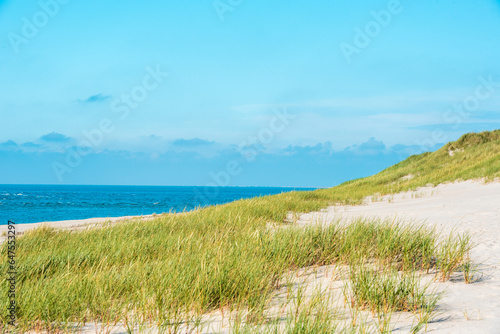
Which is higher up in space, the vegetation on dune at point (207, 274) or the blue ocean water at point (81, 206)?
the blue ocean water at point (81, 206)

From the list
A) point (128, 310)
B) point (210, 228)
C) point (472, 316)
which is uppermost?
point (210, 228)

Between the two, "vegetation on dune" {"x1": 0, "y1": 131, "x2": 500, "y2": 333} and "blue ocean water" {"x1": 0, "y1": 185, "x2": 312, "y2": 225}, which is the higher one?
"blue ocean water" {"x1": 0, "y1": 185, "x2": 312, "y2": 225}

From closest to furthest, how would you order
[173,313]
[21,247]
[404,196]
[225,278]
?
[173,313], [225,278], [21,247], [404,196]

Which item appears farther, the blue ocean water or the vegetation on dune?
the blue ocean water

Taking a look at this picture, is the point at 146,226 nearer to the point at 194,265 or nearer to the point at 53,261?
the point at 53,261

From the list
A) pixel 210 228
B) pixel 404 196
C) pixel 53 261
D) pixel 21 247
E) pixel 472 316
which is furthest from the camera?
pixel 404 196

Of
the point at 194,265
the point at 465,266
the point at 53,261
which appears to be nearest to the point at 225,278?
the point at 194,265

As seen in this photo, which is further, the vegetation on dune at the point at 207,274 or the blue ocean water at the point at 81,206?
the blue ocean water at the point at 81,206

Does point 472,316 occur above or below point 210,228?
below

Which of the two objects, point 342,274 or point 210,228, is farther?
point 210,228

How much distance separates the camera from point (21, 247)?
629 cm

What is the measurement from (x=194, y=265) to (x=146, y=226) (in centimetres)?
403

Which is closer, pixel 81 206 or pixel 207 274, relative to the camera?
pixel 207 274

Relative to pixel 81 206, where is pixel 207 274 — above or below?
below
